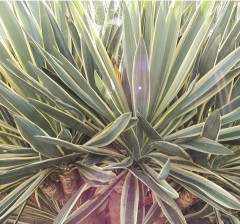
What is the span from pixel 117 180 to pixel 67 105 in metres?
0.23

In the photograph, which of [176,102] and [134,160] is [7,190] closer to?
[134,160]

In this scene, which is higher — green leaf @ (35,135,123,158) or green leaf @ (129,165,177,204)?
green leaf @ (35,135,123,158)

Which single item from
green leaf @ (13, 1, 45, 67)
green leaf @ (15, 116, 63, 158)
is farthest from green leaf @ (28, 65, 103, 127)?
green leaf @ (13, 1, 45, 67)

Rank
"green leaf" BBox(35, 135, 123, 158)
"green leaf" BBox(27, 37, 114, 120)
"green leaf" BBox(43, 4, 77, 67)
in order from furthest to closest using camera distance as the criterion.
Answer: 1. "green leaf" BBox(43, 4, 77, 67)
2. "green leaf" BBox(27, 37, 114, 120)
3. "green leaf" BBox(35, 135, 123, 158)

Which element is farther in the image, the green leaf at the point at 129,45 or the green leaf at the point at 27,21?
the green leaf at the point at 27,21

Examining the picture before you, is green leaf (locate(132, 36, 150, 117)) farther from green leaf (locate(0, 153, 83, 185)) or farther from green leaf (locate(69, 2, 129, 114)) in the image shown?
green leaf (locate(0, 153, 83, 185))

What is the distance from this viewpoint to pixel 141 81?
0.89 metres

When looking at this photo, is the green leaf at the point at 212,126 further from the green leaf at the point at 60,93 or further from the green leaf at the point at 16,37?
the green leaf at the point at 16,37

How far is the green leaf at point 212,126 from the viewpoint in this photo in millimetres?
822

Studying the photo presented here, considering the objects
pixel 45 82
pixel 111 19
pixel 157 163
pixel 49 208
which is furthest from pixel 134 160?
pixel 111 19

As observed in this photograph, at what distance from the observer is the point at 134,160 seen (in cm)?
98

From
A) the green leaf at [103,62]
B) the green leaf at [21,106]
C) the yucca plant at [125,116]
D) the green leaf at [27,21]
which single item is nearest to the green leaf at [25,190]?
the yucca plant at [125,116]

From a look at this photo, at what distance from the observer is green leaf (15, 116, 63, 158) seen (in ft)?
2.69

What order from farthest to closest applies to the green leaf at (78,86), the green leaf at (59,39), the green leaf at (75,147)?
the green leaf at (59,39)
the green leaf at (78,86)
the green leaf at (75,147)
